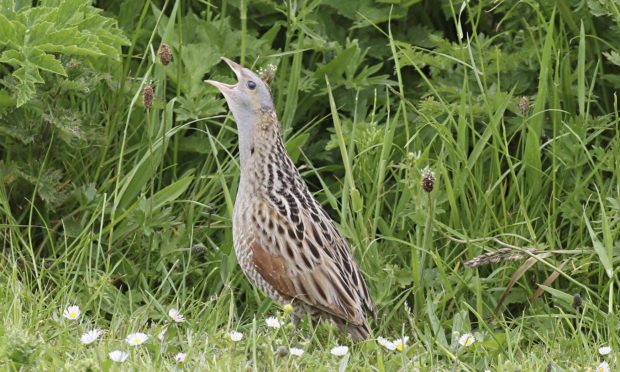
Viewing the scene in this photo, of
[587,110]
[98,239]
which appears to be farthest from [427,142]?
[98,239]

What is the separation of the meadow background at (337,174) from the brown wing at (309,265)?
0.54ft

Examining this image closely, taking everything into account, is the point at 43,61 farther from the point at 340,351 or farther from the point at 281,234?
the point at 340,351

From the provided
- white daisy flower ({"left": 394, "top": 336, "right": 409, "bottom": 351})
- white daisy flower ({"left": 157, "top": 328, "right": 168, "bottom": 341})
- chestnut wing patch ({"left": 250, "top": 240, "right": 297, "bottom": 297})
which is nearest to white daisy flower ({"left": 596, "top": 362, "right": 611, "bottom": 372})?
white daisy flower ({"left": 394, "top": 336, "right": 409, "bottom": 351})

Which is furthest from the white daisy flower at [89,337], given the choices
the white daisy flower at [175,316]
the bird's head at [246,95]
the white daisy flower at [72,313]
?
the bird's head at [246,95]

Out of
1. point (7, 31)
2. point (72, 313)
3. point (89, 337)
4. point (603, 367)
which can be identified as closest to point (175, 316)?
point (72, 313)

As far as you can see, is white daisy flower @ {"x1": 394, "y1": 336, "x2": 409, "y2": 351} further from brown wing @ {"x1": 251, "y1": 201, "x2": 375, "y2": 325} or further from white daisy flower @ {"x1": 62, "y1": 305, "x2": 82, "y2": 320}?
white daisy flower @ {"x1": 62, "y1": 305, "x2": 82, "y2": 320}

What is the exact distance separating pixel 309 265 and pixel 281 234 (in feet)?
0.64

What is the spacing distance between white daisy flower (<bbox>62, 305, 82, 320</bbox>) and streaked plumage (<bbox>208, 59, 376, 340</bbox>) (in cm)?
77

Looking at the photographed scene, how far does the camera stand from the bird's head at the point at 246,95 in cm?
579

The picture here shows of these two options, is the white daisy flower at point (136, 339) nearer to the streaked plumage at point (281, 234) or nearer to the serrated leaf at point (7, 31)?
the streaked plumage at point (281, 234)

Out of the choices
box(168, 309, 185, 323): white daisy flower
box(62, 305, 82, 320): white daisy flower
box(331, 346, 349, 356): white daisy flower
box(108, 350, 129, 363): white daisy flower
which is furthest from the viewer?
box(168, 309, 185, 323): white daisy flower

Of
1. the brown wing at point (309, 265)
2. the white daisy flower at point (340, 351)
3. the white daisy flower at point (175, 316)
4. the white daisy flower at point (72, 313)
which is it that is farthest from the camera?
the brown wing at point (309, 265)

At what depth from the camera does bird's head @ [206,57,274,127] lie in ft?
19.0

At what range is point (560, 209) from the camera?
605cm
